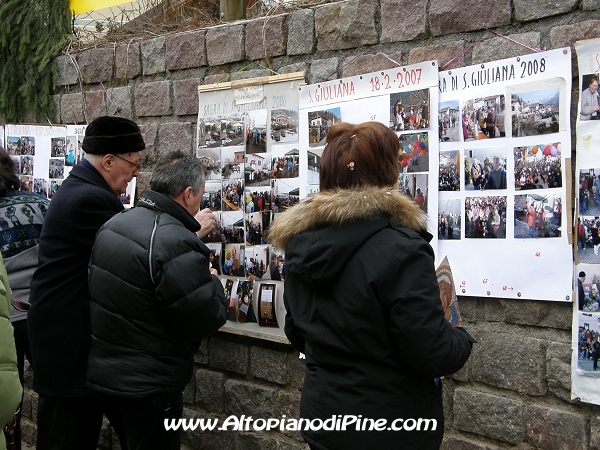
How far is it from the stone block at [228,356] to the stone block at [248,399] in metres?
0.09

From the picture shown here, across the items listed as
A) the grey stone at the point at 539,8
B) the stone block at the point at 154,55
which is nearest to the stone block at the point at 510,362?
the grey stone at the point at 539,8

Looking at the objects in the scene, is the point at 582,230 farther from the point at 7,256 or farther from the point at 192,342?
the point at 7,256

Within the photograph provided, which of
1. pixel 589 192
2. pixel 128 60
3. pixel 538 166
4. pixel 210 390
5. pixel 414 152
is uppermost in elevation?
pixel 128 60

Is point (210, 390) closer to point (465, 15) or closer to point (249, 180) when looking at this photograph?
point (249, 180)

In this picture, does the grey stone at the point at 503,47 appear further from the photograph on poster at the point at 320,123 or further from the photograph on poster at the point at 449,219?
the photograph on poster at the point at 320,123

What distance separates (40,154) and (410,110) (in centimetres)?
328

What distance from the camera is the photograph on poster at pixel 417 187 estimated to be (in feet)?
10.4

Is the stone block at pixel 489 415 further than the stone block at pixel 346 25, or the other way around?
the stone block at pixel 346 25

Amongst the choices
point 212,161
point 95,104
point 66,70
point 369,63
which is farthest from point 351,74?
point 66,70

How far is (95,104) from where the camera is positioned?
16.1 feet

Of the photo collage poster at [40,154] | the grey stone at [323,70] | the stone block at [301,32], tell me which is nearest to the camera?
the grey stone at [323,70]

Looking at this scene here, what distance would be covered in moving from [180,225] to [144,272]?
28 cm

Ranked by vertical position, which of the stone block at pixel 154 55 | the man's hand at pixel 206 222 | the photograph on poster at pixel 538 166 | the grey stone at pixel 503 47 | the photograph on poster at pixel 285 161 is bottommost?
the man's hand at pixel 206 222

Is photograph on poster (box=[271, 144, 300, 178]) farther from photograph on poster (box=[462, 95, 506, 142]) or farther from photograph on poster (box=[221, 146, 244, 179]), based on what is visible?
photograph on poster (box=[462, 95, 506, 142])
